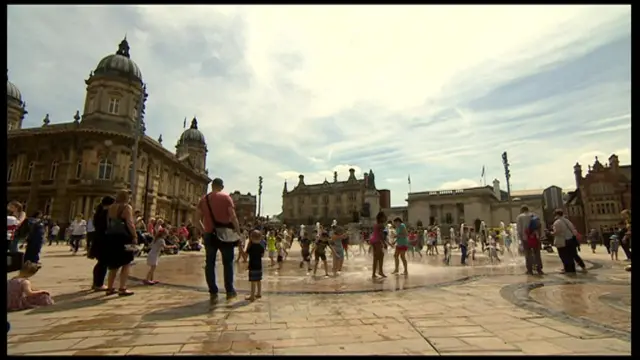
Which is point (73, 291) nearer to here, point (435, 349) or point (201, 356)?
point (201, 356)

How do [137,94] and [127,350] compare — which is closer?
[127,350]

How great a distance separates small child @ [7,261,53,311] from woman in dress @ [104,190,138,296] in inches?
41.2

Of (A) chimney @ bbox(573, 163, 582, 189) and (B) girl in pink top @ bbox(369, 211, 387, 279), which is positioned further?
(A) chimney @ bbox(573, 163, 582, 189)

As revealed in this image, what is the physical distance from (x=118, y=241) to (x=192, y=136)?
57.1m

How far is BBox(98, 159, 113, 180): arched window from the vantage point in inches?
1218

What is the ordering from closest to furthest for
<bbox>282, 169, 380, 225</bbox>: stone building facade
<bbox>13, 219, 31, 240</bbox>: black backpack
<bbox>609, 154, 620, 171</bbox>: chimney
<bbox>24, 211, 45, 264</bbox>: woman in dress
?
<bbox>24, 211, 45, 264</bbox>: woman in dress, <bbox>13, 219, 31, 240</bbox>: black backpack, <bbox>609, 154, 620, 171</bbox>: chimney, <bbox>282, 169, 380, 225</bbox>: stone building facade

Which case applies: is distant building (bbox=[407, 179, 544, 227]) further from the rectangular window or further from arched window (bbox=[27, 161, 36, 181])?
arched window (bbox=[27, 161, 36, 181])

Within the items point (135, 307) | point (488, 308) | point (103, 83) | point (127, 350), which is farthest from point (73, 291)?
point (103, 83)

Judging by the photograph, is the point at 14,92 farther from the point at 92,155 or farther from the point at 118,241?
the point at 118,241

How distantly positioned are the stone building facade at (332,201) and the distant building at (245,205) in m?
9.26

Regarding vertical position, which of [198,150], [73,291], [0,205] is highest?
[198,150]

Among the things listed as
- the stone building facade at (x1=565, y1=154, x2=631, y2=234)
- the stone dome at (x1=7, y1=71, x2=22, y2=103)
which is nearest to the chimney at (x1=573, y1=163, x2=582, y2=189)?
the stone building facade at (x1=565, y1=154, x2=631, y2=234)

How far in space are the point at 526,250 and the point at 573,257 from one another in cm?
127

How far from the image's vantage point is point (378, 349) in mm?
3008
